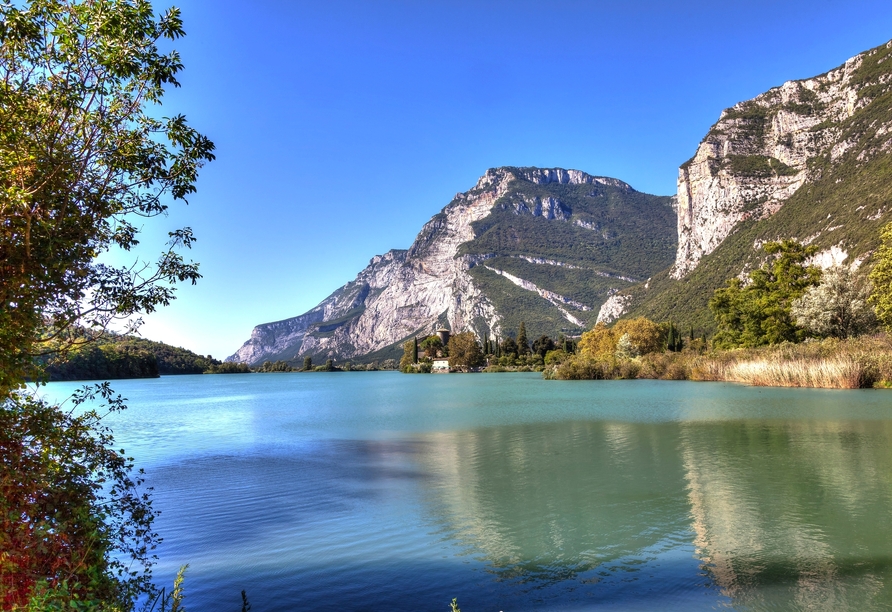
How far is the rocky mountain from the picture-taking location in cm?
10144

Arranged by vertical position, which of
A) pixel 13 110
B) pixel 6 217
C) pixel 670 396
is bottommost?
pixel 670 396

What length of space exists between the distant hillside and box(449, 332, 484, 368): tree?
225 ft

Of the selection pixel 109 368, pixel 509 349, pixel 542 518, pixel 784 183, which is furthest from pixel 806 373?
pixel 784 183

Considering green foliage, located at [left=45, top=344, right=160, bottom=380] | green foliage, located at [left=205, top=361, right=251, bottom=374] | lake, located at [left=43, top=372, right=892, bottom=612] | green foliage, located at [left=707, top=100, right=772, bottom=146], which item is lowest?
lake, located at [left=43, top=372, right=892, bottom=612]

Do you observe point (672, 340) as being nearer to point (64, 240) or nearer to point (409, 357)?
point (409, 357)

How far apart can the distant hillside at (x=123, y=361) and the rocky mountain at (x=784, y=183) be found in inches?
3859

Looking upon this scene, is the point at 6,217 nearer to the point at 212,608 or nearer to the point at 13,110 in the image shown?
the point at 13,110

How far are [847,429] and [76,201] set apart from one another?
24.3 m

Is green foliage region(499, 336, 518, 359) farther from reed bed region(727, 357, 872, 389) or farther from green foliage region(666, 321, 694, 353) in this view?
reed bed region(727, 357, 872, 389)

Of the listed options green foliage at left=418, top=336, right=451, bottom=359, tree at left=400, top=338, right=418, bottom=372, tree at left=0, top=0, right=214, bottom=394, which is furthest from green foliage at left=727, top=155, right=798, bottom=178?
tree at left=0, top=0, right=214, bottom=394

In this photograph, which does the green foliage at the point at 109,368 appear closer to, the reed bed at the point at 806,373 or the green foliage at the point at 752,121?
the reed bed at the point at 806,373

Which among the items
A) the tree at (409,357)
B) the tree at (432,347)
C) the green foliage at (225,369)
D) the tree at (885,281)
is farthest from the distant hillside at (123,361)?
the tree at (432,347)

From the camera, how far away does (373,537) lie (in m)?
10.4

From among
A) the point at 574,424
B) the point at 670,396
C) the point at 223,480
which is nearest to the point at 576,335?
the point at 670,396
